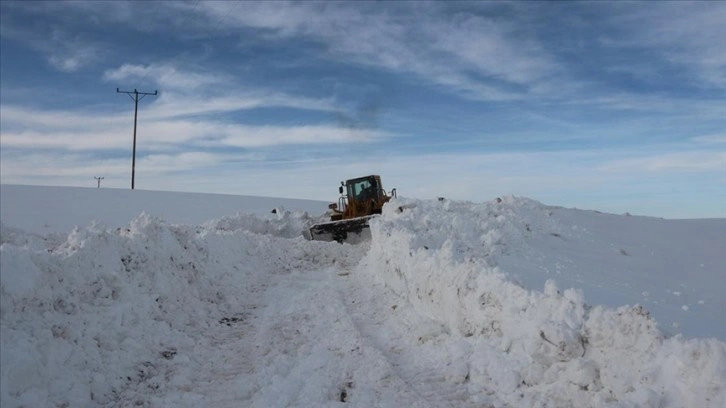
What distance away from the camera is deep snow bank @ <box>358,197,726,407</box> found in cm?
453

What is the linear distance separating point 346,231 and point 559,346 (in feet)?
Result: 50.8

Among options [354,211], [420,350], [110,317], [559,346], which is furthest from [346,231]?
[559,346]

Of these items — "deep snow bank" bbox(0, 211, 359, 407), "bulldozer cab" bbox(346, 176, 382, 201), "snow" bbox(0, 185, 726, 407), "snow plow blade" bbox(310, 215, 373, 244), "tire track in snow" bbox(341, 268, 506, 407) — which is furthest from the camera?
"bulldozer cab" bbox(346, 176, 382, 201)

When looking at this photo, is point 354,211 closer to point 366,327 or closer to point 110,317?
point 366,327

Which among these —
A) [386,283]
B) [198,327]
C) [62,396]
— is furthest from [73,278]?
[386,283]

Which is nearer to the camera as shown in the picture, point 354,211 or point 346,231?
point 346,231

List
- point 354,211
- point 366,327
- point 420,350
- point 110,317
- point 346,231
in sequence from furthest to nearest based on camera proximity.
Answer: point 354,211
point 346,231
point 366,327
point 420,350
point 110,317

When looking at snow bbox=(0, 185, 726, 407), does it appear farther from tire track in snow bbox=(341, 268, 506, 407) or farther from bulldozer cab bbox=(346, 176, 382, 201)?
bulldozer cab bbox=(346, 176, 382, 201)

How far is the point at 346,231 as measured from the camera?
20.7 meters

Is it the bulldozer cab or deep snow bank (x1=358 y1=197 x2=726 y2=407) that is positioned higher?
the bulldozer cab

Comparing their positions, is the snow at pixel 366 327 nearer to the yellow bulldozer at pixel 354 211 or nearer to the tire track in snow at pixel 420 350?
the tire track in snow at pixel 420 350

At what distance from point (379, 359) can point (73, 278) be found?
12.3 feet

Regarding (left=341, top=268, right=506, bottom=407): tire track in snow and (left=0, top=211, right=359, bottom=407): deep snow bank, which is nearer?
(left=0, top=211, right=359, bottom=407): deep snow bank

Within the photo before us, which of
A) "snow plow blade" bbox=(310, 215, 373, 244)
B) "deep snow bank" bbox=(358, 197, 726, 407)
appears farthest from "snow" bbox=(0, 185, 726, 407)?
"snow plow blade" bbox=(310, 215, 373, 244)
